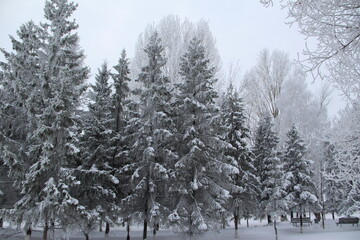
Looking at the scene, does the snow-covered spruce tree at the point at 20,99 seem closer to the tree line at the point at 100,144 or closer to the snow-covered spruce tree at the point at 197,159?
the tree line at the point at 100,144

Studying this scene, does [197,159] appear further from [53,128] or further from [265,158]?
[265,158]

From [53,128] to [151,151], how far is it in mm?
4765

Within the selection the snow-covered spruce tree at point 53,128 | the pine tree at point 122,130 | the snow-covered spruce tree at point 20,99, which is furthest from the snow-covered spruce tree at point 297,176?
the snow-covered spruce tree at point 20,99

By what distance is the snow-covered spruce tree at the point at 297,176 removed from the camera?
78.2 feet

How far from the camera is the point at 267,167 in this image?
2317cm

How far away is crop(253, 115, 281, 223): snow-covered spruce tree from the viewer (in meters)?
22.6

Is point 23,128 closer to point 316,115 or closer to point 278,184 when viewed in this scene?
point 278,184

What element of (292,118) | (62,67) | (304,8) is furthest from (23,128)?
(292,118)

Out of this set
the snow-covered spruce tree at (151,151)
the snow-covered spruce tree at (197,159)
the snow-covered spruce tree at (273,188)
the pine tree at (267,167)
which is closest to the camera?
the snow-covered spruce tree at (197,159)

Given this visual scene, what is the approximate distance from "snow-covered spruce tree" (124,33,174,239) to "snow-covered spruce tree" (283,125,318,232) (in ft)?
37.3

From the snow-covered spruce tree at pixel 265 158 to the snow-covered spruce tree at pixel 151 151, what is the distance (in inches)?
380

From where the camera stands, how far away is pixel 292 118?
95.2ft

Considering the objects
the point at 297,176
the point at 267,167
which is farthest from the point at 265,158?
the point at 297,176

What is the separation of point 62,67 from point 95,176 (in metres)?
5.55
